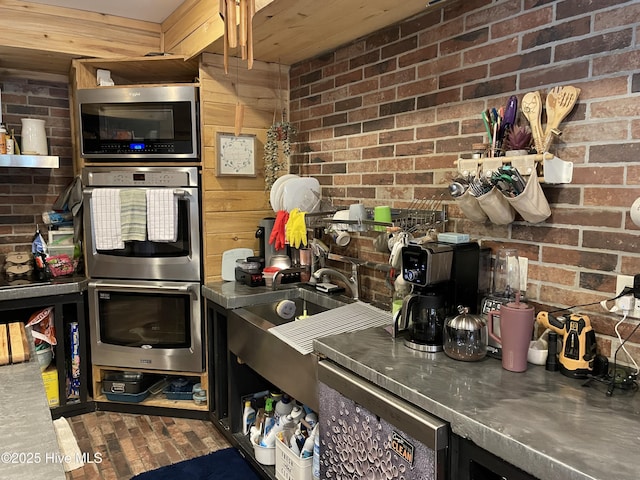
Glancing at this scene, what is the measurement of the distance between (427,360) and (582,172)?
2.52ft

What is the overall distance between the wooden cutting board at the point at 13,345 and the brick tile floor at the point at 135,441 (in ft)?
3.57

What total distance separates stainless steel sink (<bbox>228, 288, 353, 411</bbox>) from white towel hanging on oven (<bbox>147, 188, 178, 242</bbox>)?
64cm

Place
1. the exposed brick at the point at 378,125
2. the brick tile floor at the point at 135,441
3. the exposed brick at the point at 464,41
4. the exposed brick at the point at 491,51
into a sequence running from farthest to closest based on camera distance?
1. the brick tile floor at the point at 135,441
2. the exposed brick at the point at 378,125
3. the exposed brick at the point at 464,41
4. the exposed brick at the point at 491,51

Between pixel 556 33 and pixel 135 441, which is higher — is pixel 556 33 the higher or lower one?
the higher one

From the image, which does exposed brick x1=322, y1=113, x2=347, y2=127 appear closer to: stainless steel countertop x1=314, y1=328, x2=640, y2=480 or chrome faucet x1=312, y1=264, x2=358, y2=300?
chrome faucet x1=312, y1=264, x2=358, y2=300

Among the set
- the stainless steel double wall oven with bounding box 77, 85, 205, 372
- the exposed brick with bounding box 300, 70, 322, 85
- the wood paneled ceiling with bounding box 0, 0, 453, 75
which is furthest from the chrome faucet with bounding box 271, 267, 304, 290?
the wood paneled ceiling with bounding box 0, 0, 453, 75

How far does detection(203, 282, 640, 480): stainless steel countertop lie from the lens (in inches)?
39.9

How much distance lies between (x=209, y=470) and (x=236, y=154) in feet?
5.61

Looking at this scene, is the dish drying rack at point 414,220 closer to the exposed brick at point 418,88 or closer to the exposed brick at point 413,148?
the exposed brick at point 413,148

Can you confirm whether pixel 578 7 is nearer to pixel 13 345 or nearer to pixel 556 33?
pixel 556 33

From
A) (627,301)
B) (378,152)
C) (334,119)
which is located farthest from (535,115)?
(334,119)

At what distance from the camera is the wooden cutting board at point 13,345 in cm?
150

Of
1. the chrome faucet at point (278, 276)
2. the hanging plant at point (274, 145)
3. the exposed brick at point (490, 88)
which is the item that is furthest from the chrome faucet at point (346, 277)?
the exposed brick at point (490, 88)

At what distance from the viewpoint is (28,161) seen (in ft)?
9.52
